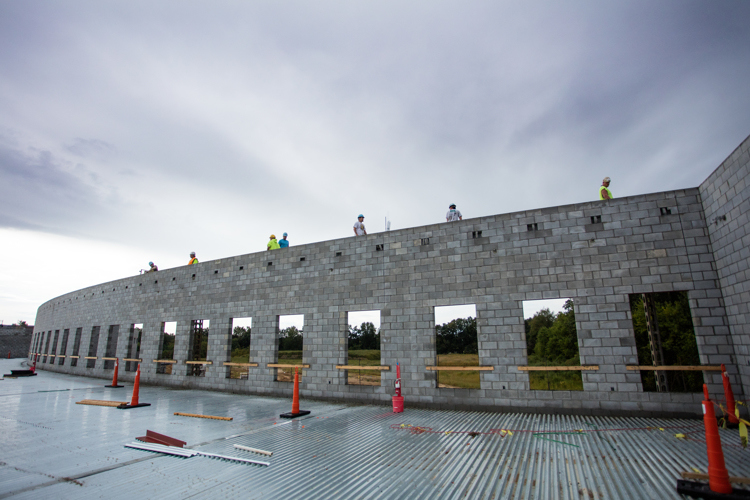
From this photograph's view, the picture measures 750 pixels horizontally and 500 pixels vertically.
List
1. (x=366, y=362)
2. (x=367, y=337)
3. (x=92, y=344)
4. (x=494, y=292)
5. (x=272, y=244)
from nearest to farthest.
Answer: (x=494, y=292) → (x=272, y=244) → (x=92, y=344) → (x=366, y=362) → (x=367, y=337)

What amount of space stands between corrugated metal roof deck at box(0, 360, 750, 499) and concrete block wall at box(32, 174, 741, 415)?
2.90ft

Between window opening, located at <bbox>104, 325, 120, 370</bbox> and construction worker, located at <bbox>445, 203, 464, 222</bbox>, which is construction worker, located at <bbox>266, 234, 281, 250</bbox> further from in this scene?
window opening, located at <bbox>104, 325, 120, 370</bbox>

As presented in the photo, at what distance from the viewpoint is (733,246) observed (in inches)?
294

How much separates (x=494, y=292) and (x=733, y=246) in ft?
15.9

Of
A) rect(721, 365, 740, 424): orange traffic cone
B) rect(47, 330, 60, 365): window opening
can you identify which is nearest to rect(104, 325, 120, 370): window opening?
rect(47, 330, 60, 365): window opening

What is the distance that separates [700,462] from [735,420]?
9.81 feet

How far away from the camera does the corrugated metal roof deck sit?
4.36 metres

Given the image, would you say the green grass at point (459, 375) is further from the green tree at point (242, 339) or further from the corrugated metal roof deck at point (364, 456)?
the green tree at point (242, 339)

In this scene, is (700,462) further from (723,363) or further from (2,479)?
(2,479)

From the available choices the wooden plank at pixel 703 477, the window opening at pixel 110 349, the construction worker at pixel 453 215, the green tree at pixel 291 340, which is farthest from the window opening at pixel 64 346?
the wooden plank at pixel 703 477

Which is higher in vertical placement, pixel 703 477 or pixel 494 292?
pixel 494 292

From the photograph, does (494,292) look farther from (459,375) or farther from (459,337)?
(459,337)

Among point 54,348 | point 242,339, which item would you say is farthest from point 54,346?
point 242,339

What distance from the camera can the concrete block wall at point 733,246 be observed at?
7074mm
